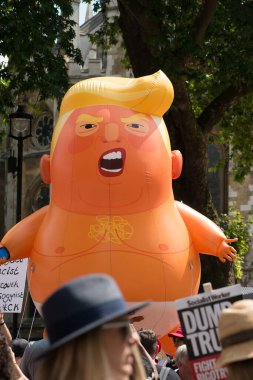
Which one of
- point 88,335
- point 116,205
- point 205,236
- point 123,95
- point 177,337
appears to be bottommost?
point 177,337

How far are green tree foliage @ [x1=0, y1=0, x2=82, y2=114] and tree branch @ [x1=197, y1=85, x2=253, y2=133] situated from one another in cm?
256

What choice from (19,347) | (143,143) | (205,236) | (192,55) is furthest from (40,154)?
(19,347)

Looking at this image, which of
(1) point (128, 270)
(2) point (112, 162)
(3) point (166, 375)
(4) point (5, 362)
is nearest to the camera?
(4) point (5, 362)

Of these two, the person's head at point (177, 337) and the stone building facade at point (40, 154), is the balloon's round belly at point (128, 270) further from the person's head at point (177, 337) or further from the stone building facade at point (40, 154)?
the stone building facade at point (40, 154)

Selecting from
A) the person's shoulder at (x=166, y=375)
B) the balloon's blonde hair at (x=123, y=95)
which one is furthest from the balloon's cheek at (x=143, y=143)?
the person's shoulder at (x=166, y=375)

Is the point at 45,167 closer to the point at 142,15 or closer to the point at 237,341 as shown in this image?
the point at 142,15

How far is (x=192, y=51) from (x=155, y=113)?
4.73m

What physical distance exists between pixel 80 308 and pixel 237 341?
0.78m

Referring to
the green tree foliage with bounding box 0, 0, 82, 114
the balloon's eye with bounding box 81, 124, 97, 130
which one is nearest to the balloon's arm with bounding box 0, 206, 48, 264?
the balloon's eye with bounding box 81, 124, 97, 130

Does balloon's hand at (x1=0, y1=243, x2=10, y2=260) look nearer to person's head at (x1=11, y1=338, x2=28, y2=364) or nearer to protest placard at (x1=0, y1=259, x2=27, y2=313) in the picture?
person's head at (x1=11, y1=338, x2=28, y2=364)

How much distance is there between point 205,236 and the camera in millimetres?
9133

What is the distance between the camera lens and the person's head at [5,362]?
386 centimetres

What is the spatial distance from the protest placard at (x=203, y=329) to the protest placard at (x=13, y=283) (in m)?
7.24

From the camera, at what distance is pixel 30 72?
14.0 metres
